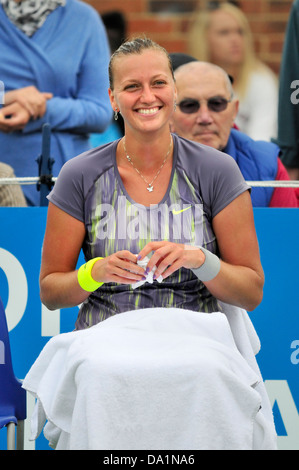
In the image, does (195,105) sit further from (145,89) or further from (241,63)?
(145,89)

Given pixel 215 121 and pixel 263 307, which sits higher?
pixel 215 121

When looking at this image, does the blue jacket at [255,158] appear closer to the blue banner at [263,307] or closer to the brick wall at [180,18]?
the blue banner at [263,307]

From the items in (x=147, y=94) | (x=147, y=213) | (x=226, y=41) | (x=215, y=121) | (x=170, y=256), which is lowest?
(x=170, y=256)

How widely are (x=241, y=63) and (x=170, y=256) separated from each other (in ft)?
8.20

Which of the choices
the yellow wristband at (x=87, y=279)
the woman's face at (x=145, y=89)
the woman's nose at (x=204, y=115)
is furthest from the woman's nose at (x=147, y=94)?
the woman's nose at (x=204, y=115)

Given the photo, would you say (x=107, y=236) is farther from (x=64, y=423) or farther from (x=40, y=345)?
(x=40, y=345)

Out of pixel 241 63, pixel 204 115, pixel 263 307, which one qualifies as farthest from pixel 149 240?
pixel 241 63

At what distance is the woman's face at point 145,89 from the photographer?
2.46 meters

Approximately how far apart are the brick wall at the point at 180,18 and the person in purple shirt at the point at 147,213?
2.53m

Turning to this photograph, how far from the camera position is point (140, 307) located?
7.91 feet

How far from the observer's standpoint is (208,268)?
232 cm

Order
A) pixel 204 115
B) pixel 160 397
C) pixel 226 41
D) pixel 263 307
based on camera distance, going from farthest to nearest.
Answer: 1. pixel 226 41
2. pixel 204 115
3. pixel 263 307
4. pixel 160 397

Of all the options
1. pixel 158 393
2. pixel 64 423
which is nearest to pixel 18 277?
pixel 64 423

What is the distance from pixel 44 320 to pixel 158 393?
3.48 feet
